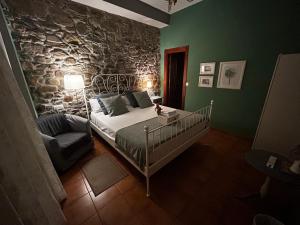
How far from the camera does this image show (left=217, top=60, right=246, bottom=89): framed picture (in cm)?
270

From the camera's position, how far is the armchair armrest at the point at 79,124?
7.70ft

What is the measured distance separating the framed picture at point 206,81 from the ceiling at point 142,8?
186 cm

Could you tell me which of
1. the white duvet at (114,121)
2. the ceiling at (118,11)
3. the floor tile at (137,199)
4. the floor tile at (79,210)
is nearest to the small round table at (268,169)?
the floor tile at (137,199)

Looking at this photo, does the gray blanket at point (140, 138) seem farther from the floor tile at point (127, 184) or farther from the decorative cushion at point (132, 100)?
the decorative cushion at point (132, 100)

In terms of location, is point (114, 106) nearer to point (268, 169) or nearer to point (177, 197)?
point (177, 197)

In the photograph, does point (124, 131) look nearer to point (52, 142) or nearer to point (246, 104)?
point (52, 142)

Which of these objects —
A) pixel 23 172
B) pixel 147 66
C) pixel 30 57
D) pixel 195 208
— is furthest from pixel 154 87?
pixel 23 172

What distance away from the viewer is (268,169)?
1352 mm

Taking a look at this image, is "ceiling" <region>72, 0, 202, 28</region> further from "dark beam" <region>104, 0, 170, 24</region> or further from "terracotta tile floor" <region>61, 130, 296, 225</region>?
"terracotta tile floor" <region>61, 130, 296, 225</region>

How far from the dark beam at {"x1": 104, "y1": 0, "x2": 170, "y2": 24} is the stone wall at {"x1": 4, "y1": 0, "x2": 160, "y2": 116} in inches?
19.0

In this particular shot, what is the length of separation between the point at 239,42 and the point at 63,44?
373 cm

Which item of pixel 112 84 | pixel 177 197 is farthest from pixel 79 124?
pixel 177 197

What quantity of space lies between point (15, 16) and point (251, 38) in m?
4.32

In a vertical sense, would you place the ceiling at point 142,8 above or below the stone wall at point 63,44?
above
